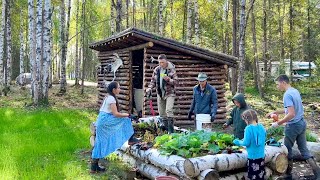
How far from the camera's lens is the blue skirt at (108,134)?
22.1 ft

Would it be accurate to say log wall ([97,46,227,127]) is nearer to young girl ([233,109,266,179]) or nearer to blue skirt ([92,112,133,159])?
blue skirt ([92,112,133,159])

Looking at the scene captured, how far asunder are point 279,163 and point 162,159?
214 cm

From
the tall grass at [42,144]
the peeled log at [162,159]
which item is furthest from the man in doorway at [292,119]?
the tall grass at [42,144]

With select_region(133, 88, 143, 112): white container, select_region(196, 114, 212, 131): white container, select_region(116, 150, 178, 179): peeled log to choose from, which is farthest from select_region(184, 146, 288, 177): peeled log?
select_region(133, 88, 143, 112): white container

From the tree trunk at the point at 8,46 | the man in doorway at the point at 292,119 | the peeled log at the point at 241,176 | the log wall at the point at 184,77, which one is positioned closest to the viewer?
the peeled log at the point at 241,176

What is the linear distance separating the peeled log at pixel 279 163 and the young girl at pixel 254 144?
62 centimetres

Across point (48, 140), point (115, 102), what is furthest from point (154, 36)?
point (115, 102)

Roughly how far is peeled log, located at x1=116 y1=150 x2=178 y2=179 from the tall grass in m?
0.90

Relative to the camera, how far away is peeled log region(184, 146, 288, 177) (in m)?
5.43

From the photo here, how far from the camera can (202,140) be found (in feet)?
20.8

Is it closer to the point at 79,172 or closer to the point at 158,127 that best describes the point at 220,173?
the point at 79,172

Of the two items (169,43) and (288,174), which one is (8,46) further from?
(288,174)

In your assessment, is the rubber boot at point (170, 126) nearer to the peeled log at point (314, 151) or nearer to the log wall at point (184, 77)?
the peeled log at point (314, 151)

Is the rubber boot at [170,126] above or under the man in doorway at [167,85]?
under
